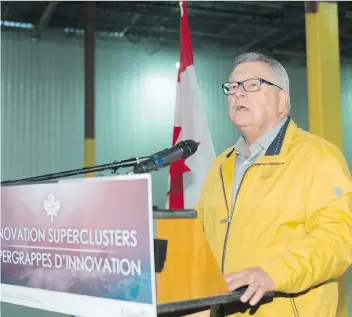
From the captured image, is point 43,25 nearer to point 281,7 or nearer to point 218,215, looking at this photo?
point 281,7

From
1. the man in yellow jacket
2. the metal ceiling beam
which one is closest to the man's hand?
the man in yellow jacket

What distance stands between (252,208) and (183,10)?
6.40 feet

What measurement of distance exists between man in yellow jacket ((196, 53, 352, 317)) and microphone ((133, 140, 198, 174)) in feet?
0.54

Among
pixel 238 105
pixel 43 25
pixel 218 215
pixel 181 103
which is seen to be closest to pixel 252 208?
pixel 218 215

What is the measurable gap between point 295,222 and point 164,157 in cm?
30

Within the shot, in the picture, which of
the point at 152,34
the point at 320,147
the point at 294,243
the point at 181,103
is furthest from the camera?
the point at 152,34

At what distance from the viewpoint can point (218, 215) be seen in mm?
1151

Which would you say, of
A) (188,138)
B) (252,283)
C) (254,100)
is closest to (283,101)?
(254,100)

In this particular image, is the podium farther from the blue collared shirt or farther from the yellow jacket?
the blue collared shirt

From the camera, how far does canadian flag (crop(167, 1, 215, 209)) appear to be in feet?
8.02

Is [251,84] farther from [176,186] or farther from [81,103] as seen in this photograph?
[81,103]

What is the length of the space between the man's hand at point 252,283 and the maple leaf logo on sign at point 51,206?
11.5 inches

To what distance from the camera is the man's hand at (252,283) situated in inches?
29.3

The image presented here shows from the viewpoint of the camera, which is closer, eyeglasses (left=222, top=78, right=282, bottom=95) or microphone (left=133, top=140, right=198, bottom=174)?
microphone (left=133, top=140, right=198, bottom=174)
